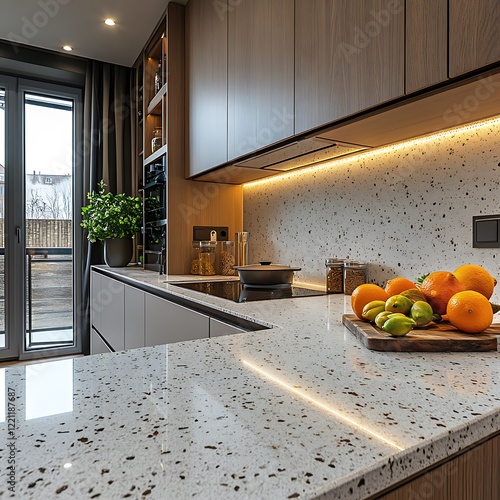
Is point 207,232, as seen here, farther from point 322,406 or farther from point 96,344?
point 322,406

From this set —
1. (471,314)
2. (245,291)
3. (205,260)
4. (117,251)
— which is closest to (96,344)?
(117,251)

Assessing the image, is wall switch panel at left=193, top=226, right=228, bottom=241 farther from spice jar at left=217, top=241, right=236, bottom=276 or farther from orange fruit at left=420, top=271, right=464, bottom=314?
orange fruit at left=420, top=271, right=464, bottom=314

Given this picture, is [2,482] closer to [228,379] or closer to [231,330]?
[228,379]

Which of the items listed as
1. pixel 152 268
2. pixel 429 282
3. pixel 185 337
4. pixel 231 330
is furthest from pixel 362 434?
pixel 152 268

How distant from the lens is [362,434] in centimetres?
46

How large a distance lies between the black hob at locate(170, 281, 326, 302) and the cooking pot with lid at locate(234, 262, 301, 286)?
0.08 feet

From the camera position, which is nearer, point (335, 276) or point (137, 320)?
point (335, 276)

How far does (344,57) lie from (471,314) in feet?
2.84

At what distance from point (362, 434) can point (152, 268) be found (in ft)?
8.31

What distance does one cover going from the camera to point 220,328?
1.35 m

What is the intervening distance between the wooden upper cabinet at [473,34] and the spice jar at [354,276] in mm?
865

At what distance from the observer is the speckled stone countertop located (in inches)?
14.7

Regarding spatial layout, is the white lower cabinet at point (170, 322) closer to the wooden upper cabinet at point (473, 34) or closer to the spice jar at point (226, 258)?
the spice jar at point (226, 258)

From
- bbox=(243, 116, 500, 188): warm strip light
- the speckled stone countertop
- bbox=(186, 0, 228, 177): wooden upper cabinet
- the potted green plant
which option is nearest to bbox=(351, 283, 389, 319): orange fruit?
the speckled stone countertop
